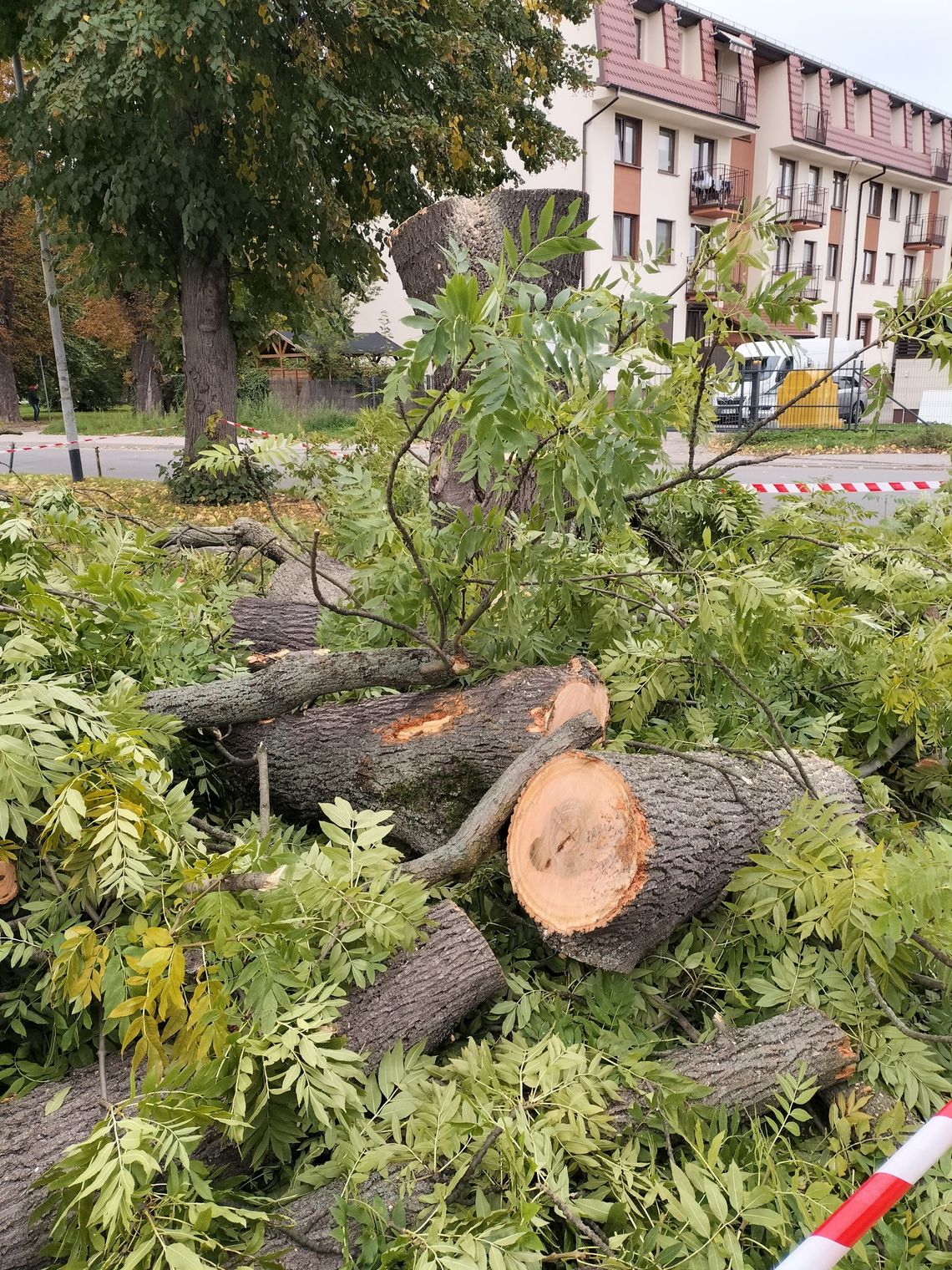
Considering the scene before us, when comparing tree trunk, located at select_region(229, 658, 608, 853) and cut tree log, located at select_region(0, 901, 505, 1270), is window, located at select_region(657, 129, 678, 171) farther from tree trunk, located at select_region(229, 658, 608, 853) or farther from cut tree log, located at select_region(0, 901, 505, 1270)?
cut tree log, located at select_region(0, 901, 505, 1270)

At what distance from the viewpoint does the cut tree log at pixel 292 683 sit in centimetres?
284

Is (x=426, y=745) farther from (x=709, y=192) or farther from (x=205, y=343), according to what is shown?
(x=709, y=192)

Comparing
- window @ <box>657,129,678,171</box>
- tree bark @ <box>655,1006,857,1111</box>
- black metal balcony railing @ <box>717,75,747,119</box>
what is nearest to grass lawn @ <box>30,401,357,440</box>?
window @ <box>657,129,678,171</box>

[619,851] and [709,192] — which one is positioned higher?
[709,192]

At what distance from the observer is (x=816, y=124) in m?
29.6

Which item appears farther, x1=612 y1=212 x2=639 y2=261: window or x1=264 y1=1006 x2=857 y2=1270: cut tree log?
x1=612 y1=212 x2=639 y2=261: window

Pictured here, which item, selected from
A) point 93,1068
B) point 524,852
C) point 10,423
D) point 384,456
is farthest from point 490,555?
point 10,423

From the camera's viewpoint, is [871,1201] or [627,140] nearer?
[871,1201]

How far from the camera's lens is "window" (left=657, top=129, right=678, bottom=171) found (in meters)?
26.4

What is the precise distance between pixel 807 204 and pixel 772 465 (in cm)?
2065

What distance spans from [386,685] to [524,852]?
33.6 inches

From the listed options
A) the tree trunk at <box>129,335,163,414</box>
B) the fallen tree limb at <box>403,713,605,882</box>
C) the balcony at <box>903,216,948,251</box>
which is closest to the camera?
the fallen tree limb at <box>403,713,605,882</box>

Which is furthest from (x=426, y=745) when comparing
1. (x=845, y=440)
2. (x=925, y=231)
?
(x=925, y=231)

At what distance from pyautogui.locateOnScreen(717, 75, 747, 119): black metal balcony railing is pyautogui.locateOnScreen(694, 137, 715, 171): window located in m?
1.05
